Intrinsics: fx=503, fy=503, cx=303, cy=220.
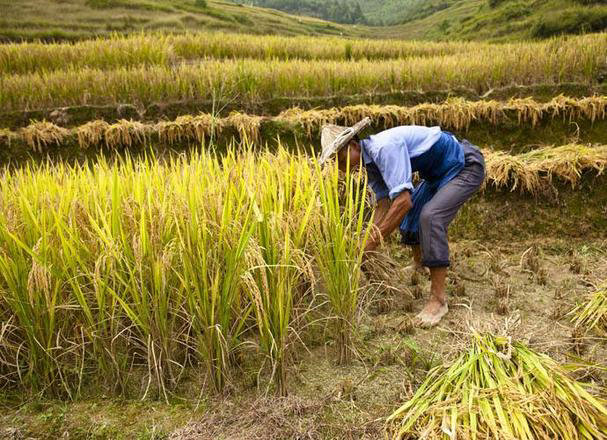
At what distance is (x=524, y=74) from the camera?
21.8ft

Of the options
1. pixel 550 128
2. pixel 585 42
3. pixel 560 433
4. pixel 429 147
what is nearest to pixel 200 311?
pixel 560 433

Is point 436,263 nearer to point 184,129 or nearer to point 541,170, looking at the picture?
point 541,170

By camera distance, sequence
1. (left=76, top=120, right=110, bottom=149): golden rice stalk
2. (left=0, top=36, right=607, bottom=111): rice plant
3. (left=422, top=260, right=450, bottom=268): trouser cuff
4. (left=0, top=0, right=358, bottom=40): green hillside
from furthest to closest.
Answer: (left=0, top=0, right=358, bottom=40): green hillside, (left=0, top=36, right=607, bottom=111): rice plant, (left=76, top=120, right=110, bottom=149): golden rice stalk, (left=422, top=260, right=450, bottom=268): trouser cuff

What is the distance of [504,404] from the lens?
5.47 ft

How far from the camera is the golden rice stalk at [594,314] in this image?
2.51 meters

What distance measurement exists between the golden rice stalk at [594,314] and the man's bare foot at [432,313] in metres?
0.66

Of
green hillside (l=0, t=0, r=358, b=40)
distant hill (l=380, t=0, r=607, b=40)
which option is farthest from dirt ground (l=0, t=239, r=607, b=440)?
green hillside (l=0, t=0, r=358, b=40)

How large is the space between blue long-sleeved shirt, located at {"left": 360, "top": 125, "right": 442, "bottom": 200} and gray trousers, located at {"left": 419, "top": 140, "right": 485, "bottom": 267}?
0.91ft

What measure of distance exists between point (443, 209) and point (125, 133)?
3965 mm

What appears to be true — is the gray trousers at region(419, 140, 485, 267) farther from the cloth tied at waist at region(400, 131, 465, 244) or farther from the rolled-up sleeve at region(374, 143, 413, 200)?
the rolled-up sleeve at region(374, 143, 413, 200)

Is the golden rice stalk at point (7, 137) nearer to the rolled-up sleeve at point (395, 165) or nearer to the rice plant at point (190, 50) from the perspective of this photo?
the rice plant at point (190, 50)

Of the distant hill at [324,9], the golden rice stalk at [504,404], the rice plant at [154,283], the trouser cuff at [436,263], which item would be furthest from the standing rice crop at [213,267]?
the distant hill at [324,9]

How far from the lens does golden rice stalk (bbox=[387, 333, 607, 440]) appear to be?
1.60 meters

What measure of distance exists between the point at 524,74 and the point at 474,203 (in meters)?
3.19
